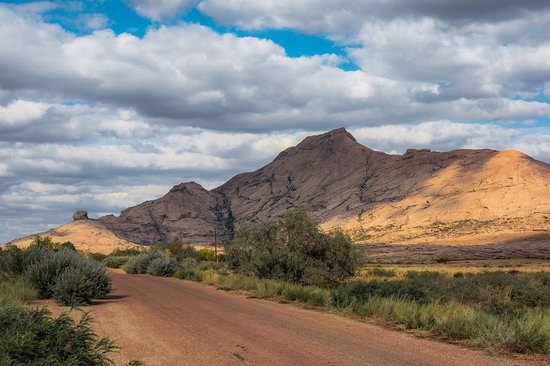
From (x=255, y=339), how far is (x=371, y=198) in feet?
395

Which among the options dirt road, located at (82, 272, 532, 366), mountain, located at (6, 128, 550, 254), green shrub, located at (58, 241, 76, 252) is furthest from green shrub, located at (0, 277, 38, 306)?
mountain, located at (6, 128, 550, 254)

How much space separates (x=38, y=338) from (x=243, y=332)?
21.4 ft

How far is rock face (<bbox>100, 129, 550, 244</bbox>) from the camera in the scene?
104562 millimetres

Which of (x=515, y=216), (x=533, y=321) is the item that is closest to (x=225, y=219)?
(x=515, y=216)

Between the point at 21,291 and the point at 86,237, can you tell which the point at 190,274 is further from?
the point at 86,237

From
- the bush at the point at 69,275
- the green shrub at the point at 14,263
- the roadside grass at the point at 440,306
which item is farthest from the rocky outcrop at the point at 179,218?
the bush at the point at 69,275

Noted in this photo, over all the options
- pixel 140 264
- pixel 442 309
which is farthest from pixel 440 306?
pixel 140 264

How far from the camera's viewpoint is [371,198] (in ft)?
426

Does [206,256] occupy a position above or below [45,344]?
below

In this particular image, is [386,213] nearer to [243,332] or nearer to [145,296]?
[145,296]

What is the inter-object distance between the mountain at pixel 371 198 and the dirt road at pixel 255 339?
79.2m

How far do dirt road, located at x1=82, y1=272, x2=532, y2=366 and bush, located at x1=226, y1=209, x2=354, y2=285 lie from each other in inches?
438

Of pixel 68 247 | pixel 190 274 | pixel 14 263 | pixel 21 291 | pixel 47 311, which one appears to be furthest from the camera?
pixel 190 274

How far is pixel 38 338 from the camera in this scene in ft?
22.0
